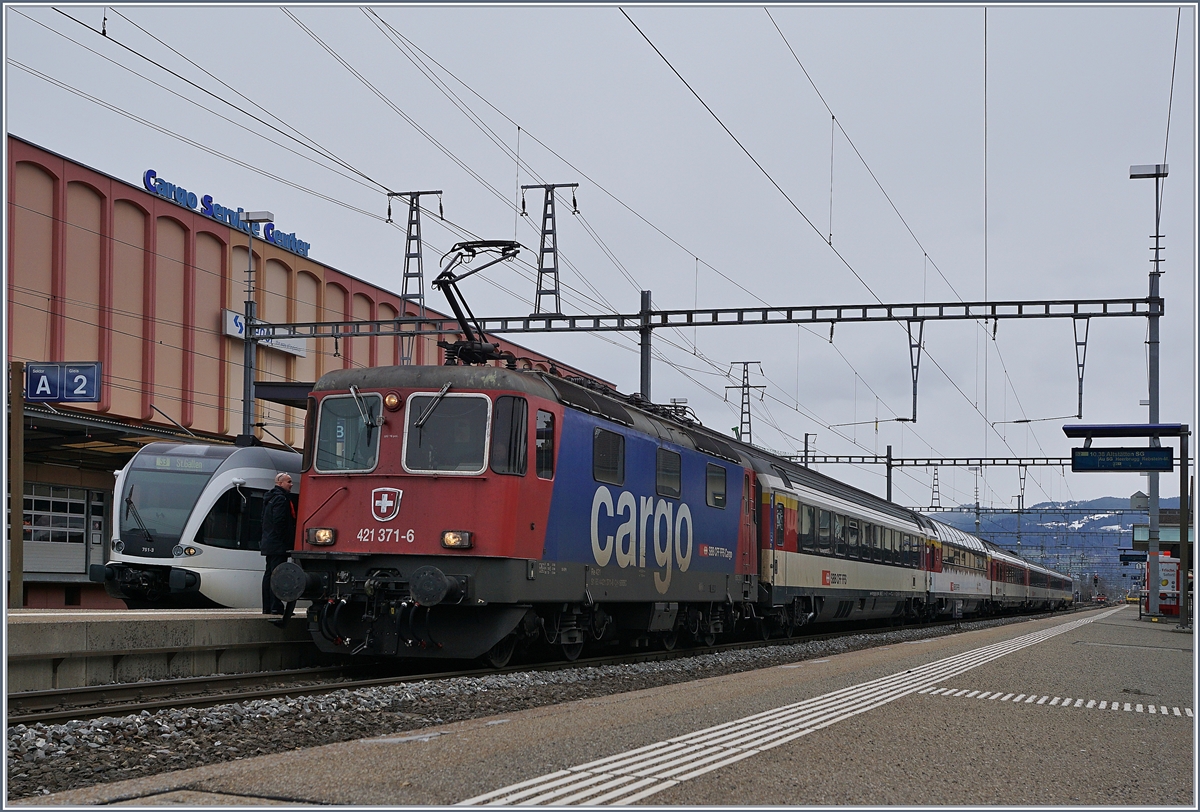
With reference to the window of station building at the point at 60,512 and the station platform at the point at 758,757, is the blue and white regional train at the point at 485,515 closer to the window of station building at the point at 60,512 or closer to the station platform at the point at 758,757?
the station platform at the point at 758,757

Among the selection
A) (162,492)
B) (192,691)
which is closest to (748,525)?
(162,492)

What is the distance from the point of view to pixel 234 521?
20344 millimetres

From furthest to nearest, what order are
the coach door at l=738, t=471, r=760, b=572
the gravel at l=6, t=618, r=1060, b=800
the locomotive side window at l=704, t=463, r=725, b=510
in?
the coach door at l=738, t=471, r=760, b=572, the locomotive side window at l=704, t=463, r=725, b=510, the gravel at l=6, t=618, r=1060, b=800

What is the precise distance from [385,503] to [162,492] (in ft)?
29.0

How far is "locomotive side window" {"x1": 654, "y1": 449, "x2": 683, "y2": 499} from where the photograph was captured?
16.1 meters

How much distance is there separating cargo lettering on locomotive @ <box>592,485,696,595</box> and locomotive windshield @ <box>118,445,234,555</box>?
8.28 metres

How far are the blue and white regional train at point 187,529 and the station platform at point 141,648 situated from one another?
5807mm

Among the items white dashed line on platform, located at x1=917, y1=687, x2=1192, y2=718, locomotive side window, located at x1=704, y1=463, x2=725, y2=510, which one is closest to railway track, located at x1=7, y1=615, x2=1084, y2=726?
locomotive side window, located at x1=704, y1=463, x2=725, y2=510

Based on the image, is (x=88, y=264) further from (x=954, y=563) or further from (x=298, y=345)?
(x=954, y=563)

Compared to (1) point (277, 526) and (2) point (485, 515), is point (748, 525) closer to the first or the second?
(2) point (485, 515)

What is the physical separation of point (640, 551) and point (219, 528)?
8.13m

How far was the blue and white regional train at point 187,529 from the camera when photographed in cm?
1973

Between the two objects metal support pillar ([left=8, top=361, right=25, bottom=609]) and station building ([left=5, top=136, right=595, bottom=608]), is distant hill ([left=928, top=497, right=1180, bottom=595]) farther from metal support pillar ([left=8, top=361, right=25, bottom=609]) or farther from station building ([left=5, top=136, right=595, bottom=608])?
metal support pillar ([left=8, top=361, right=25, bottom=609])

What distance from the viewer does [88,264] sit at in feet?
109
